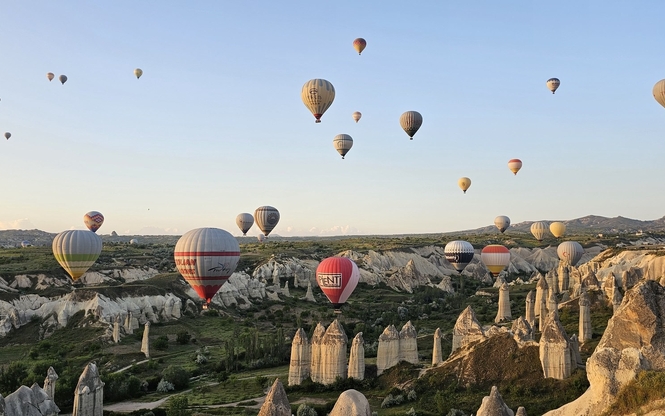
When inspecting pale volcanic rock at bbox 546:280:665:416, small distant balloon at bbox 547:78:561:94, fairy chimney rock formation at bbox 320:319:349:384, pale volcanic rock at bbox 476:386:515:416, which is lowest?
fairy chimney rock formation at bbox 320:319:349:384

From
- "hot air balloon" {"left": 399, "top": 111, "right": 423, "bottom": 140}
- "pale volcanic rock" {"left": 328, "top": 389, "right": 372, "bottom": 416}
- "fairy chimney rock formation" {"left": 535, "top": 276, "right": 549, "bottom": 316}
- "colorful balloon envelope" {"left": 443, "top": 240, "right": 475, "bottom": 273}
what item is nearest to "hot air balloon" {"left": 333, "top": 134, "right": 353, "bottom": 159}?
"hot air balloon" {"left": 399, "top": 111, "right": 423, "bottom": 140}

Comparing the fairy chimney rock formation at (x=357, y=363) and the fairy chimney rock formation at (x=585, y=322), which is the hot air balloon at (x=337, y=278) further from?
the fairy chimney rock formation at (x=585, y=322)

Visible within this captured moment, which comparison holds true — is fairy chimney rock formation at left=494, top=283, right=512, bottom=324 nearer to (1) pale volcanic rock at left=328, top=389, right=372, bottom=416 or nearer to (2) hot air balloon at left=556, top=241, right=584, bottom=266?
(2) hot air balloon at left=556, top=241, right=584, bottom=266

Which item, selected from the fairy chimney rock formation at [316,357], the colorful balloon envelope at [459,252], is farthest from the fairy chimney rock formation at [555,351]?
the colorful balloon envelope at [459,252]

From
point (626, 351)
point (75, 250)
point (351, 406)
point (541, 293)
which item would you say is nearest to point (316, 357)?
point (351, 406)

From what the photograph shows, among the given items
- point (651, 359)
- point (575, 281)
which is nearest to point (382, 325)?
point (575, 281)
